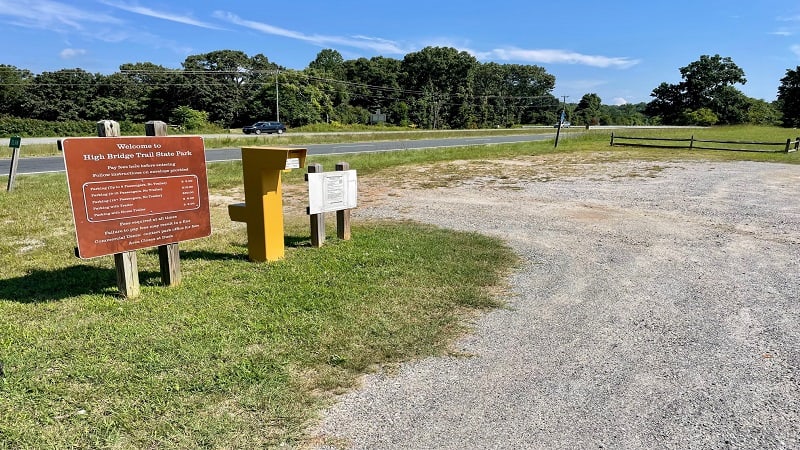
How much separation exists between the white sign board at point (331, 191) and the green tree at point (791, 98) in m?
77.4

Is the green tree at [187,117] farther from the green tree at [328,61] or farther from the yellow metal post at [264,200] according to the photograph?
the yellow metal post at [264,200]

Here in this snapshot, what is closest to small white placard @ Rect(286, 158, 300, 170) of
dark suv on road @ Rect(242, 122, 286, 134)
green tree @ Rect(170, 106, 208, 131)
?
dark suv on road @ Rect(242, 122, 286, 134)

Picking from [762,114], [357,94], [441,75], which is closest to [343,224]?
[357,94]

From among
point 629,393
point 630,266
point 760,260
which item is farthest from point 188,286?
point 760,260

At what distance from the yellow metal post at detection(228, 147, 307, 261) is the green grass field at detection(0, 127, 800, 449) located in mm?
267

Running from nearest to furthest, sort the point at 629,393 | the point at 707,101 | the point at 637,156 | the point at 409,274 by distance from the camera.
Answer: the point at 629,393
the point at 409,274
the point at 637,156
the point at 707,101

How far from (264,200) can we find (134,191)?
148 cm

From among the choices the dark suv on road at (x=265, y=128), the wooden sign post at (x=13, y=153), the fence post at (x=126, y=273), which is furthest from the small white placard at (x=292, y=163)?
the dark suv on road at (x=265, y=128)

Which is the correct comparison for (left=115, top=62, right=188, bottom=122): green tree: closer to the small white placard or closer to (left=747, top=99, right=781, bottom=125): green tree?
the small white placard

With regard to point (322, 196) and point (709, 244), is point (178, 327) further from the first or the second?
point (709, 244)

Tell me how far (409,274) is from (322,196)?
68.7 inches

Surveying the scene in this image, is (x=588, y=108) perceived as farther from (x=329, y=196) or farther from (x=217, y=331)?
(x=217, y=331)

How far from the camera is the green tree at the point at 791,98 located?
65875 millimetres

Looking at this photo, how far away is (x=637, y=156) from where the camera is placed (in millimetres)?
21719
